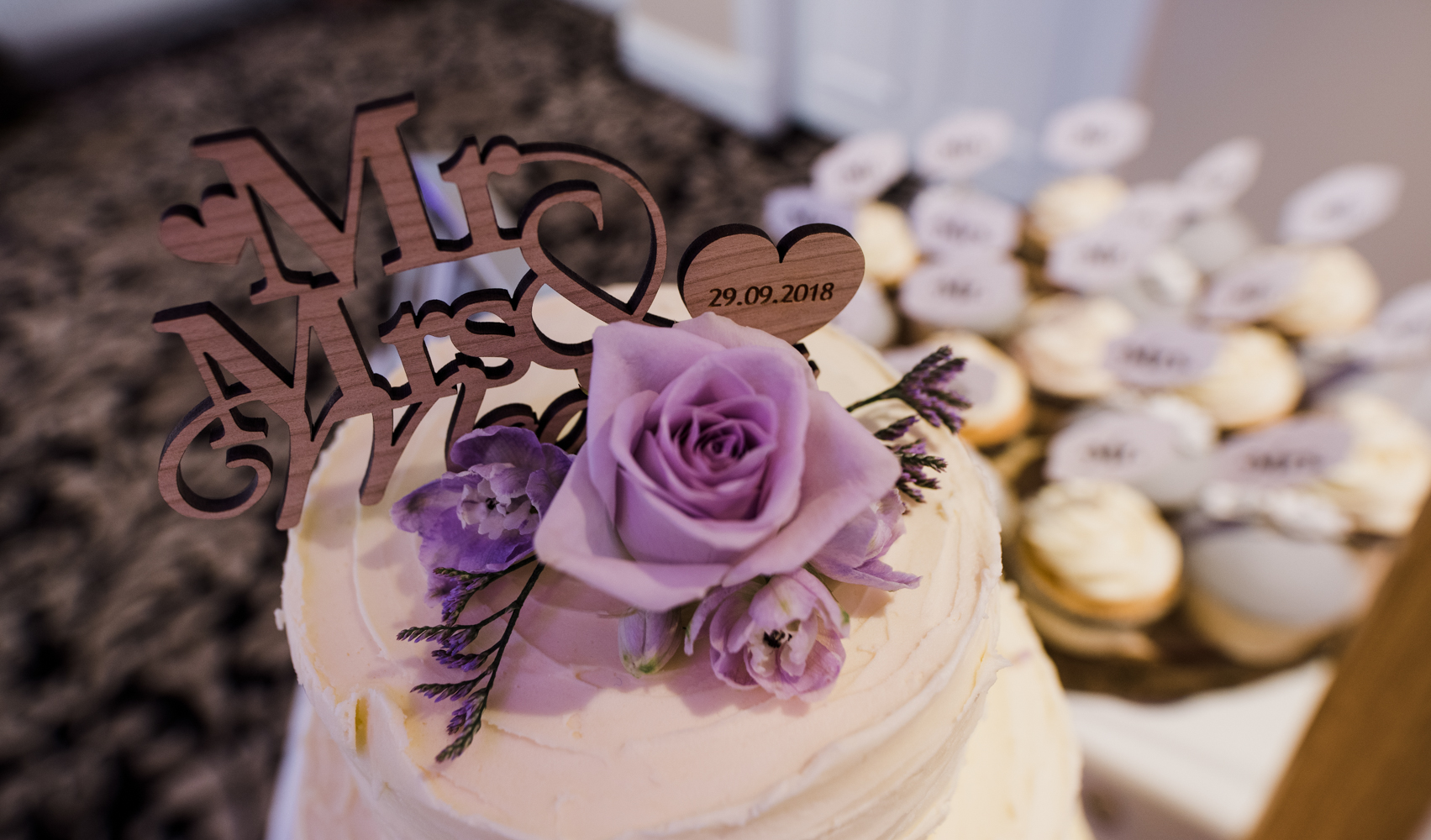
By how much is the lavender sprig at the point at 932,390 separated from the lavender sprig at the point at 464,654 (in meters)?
0.37

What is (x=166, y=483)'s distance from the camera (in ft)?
2.43

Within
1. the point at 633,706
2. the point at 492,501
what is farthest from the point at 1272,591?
the point at 492,501

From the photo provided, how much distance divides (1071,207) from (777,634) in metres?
1.97

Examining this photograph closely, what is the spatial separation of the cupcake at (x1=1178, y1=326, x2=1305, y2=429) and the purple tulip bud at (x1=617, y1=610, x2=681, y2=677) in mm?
1624

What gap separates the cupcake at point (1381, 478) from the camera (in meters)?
1.67

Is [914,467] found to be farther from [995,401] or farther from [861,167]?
[861,167]

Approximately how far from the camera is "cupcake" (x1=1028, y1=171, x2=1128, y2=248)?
7.40ft

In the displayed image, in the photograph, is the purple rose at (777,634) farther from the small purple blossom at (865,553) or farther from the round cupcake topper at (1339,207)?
the round cupcake topper at (1339,207)

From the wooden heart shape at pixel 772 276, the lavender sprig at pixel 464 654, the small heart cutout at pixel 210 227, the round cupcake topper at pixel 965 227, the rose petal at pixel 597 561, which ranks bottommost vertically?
the round cupcake topper at pixel 965 227

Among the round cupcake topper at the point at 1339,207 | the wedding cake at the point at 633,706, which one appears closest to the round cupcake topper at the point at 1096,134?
the round cupcake topper at the point at 1339,207

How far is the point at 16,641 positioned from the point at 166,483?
216 cm

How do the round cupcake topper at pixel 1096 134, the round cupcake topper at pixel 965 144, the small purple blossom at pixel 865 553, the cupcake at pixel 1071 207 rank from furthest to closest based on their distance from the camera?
the cupcake at pixel 1071 207
the round cupcake topper at pixel 1096 134
the round cupcake topper at pixel 965 144
the small purple blossom at pixel 865 553

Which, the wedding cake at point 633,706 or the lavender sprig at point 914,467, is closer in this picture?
the wedding cake at point 633,706

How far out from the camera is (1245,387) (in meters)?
1.86
